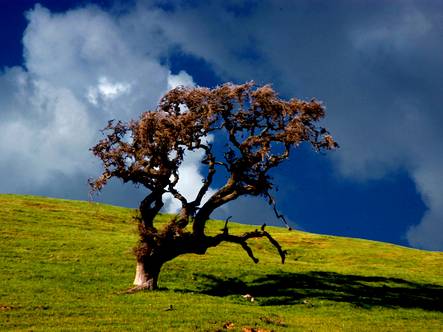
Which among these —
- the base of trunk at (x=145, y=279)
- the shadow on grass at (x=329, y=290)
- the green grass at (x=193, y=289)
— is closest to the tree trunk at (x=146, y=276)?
the base of trunk at (x=145, y=279)

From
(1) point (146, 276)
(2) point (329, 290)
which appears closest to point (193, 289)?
(1) point (146, 276)

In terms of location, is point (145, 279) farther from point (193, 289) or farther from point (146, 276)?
point (193, 289)

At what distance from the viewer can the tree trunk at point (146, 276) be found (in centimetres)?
3903

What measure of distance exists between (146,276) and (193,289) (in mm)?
3723

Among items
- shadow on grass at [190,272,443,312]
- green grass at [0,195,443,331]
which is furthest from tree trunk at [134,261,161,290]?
shadow on grass at [190,272,443,312]

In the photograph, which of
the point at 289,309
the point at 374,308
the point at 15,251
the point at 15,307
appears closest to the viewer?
the point at 15,307

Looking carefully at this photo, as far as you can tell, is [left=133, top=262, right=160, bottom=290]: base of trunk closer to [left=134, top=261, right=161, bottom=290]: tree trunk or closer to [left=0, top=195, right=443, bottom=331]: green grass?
[left=134, top=261, right=161, bottom=290]: tree trunk

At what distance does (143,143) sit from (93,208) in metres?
54.1

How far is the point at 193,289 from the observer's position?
40.5m

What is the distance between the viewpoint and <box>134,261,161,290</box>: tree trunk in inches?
1537

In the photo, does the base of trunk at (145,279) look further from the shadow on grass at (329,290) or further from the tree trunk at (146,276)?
the shadow on grass at (329,290)

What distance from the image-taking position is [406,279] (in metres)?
53.1

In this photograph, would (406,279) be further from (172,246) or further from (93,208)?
(93,208)

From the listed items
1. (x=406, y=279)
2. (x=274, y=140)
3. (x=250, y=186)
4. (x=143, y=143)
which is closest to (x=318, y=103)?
(x=274, y=140)
